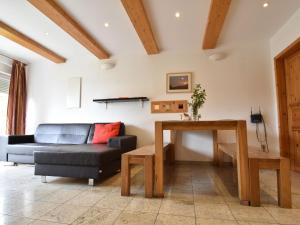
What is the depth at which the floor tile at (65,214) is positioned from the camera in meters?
1.41

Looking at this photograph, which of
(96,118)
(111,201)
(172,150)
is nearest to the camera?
(111,201)

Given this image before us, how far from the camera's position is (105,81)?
159 inches

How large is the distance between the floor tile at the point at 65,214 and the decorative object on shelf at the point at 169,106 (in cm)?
239

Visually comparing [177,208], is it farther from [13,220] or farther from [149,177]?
[13,220]

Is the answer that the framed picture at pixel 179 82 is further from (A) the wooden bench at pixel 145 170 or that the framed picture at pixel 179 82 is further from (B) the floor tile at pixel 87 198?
(B) the floor tile at pixel 87 198

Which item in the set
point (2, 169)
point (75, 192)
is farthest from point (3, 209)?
point (2, 169)

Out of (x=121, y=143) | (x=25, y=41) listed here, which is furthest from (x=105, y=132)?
(x=25, y=41)

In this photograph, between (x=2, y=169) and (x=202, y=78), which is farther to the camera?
(x=202, y=78)

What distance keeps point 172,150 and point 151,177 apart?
1694mm

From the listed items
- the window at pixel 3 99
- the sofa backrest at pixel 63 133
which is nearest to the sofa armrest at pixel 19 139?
the sofa backrest at pixel 63 133

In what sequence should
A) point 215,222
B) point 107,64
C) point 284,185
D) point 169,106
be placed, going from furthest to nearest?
point 107,64 < point 169,106 < point 284,185 < point 215,222

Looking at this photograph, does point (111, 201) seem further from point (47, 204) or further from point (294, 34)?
point (294, 34)

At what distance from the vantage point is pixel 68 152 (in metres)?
2.25

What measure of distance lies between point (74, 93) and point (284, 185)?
3.99m
